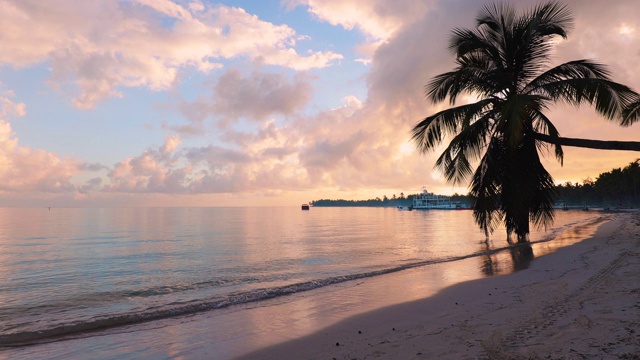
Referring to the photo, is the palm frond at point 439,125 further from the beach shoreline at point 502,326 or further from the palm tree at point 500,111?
the beach shoreline at point 502,326

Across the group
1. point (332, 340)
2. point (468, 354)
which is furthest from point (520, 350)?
point (332, 340)


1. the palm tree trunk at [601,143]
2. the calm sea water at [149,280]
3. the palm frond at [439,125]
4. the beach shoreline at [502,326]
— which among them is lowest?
the calm sea water at [149,280]

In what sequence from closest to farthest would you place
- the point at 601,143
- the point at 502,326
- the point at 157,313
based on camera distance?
the point at 502,326 < the point at 601,143 < the point at 157,313

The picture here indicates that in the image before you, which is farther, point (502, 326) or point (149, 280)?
point (149, 280)

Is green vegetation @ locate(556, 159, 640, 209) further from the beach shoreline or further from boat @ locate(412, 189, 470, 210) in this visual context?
the beach shoreline

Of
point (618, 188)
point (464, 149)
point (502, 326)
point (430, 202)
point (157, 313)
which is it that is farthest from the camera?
point (430, 202)

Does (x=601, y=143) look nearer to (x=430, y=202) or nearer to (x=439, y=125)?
(x=439, y=125)

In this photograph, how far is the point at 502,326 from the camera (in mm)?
6027

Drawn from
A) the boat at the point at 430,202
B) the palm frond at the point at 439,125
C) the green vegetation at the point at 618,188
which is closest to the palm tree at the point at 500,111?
the palm frond at the point at 439,125

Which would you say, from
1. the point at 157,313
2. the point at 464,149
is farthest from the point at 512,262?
the point at 157,313

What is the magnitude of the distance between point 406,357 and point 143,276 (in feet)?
48.9

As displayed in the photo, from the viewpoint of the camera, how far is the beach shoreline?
4914mm

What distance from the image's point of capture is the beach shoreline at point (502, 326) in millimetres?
4914

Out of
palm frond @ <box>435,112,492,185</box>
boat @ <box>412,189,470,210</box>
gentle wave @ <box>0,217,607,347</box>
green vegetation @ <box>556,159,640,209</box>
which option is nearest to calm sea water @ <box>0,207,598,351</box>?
gentle wave @ <box>0,217,607,347</box>
